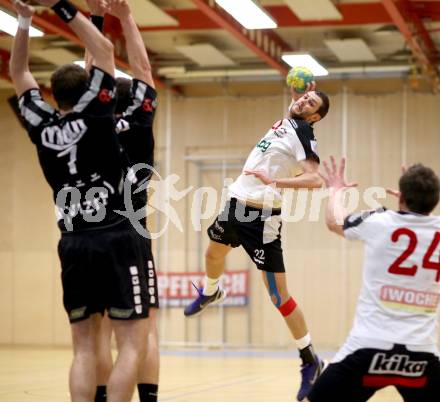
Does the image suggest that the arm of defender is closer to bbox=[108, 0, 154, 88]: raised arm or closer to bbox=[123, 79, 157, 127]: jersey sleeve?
bbox=[108, 0, 154, 88]: raised arm

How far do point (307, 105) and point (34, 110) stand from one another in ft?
11.0

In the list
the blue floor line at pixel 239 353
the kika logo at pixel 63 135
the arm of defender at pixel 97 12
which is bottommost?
the blue floor line at pixel 239 353

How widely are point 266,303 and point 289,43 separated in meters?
5.33

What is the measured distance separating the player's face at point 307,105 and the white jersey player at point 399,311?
3.56 metres

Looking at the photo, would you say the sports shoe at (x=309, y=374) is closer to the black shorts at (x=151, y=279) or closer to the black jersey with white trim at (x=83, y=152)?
the black shorts at (x=151, y=279)

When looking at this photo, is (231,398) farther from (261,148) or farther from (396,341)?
(396,341)

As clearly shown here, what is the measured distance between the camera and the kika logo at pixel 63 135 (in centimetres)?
524

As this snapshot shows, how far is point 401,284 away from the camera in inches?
177

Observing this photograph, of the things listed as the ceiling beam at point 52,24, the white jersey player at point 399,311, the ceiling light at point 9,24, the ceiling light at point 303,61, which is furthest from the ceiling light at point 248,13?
the white jersey player at point 399,311

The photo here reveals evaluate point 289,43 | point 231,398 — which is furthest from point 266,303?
point 231,398

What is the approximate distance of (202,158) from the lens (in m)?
19.3

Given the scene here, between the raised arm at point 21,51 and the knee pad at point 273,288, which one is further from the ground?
the raised arm at point 21,51

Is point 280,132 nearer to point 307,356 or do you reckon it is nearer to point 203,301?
point 203,301

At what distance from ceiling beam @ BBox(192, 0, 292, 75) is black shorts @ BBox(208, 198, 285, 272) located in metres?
5.61
